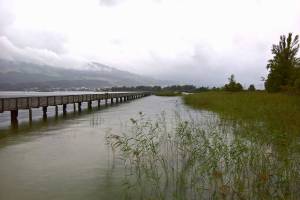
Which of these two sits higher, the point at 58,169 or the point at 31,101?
the point at 31,101

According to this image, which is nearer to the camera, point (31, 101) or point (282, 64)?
point (31, 101)

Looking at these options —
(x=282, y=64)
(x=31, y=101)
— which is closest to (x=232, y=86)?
(x=282, y=64)

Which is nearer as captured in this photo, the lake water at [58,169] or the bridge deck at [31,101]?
the lake water at [58,169]

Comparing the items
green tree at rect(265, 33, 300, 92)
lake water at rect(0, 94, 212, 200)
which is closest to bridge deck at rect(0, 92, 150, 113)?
lake water at rect(0, 94, 212, 200)

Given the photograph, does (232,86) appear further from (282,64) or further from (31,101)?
(31,101)

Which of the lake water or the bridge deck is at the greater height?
the bridge deck

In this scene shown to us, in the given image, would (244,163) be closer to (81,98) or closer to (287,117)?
(287,117)

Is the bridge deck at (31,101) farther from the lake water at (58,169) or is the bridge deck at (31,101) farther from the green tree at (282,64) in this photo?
the green tree at (282,64)

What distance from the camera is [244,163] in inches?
→ 299

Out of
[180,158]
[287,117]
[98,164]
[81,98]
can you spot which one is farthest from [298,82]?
[81,98]

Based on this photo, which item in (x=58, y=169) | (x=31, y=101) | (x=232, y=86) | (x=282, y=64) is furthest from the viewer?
(x=232, y=86)

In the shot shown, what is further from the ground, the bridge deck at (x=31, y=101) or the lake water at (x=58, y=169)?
the bridge deck at (x=31, y=101)

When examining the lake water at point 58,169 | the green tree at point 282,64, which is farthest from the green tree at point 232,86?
the lake water at point 58,169

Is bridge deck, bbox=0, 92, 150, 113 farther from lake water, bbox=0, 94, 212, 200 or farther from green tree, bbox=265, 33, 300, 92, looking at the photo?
green tree, bbox=265, 33, 300, 92
